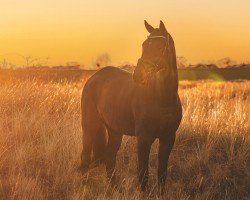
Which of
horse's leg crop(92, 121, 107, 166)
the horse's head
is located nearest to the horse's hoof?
horse's leg crop(92, 121, 107, 166)

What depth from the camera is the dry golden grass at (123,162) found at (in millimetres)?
5411

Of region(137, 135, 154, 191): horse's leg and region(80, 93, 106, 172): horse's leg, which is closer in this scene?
region(137, 135, 154, 191): horse's leg

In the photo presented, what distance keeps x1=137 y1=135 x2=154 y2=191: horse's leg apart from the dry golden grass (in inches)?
5.8

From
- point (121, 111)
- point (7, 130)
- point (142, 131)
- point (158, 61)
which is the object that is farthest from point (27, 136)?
point (158, 61)

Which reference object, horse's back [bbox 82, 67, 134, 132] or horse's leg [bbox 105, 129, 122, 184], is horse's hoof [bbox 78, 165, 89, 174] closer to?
horse's leg [bbox 105, 129, 122, 184]

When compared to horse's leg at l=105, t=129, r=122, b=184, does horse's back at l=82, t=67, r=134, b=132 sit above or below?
above

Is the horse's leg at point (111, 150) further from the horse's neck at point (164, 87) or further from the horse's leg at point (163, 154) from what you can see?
the horse's neck at point (164, 87)

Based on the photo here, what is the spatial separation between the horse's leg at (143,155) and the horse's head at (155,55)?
2.28 feet

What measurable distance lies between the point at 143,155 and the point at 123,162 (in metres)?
1.62

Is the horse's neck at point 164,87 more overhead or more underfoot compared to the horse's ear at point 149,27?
more underfoot

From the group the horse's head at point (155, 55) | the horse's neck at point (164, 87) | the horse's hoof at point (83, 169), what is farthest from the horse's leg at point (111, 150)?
the horse's head at point (155, 55)

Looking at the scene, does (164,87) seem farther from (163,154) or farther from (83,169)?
(83,169)

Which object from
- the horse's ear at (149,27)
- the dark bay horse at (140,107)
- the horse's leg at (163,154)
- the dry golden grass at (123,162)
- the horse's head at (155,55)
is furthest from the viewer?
the dry golden grass at (123,162)

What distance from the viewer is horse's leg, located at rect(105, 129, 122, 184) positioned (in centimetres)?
603
